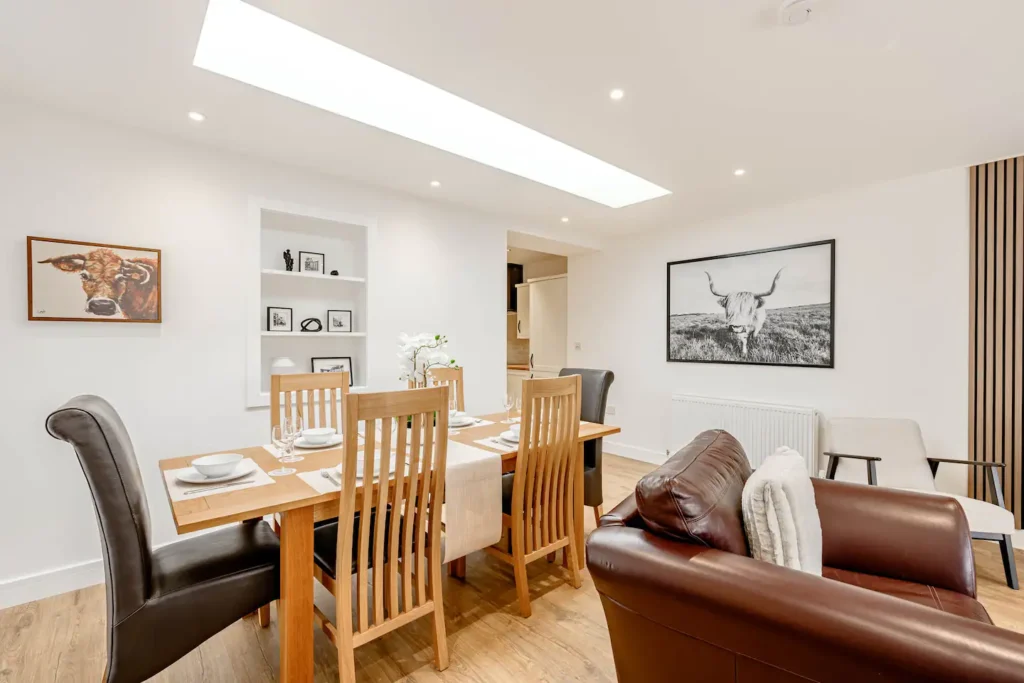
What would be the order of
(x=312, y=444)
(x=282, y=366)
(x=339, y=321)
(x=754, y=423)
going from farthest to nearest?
(x=754, y=423) → (x=339, y=321) → (x=282, y=366) → (x=312, y=444)

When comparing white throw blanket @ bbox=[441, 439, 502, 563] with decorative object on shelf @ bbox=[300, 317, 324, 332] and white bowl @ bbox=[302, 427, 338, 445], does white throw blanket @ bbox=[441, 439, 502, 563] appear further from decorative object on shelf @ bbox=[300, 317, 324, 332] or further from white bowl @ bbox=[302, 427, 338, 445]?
decorative object on shelf @ bbox=[300, 317, 324, 332]

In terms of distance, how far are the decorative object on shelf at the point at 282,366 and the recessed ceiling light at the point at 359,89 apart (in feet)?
5.48

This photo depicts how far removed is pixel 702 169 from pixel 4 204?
13.1 ft

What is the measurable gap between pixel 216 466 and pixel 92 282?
1606mm

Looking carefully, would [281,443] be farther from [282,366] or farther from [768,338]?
[768,338]

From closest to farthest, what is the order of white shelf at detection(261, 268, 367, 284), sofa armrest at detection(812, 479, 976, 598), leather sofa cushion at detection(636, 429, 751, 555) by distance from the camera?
leather sofa cushion at detection(636, 429, 751, 555) → sofa armrest at detection(812, 479, 976, 598) → white shelf at detection(261, 268, 367, 284)

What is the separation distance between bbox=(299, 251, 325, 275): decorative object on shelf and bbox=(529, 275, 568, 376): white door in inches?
131

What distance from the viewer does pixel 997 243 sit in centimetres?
300

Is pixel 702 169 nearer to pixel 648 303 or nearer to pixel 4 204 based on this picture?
pixel 648 303

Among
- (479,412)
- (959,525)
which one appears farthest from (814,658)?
(479,412)

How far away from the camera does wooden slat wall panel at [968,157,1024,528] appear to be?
2.94 metres

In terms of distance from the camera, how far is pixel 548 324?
245 inches

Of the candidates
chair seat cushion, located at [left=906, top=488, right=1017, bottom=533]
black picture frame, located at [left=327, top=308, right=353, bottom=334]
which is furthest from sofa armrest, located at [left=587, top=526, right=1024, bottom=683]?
black picture frame, located at [left=327, top=308, right=353, bottom=334]

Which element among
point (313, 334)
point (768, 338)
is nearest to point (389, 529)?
point (313, 334)
